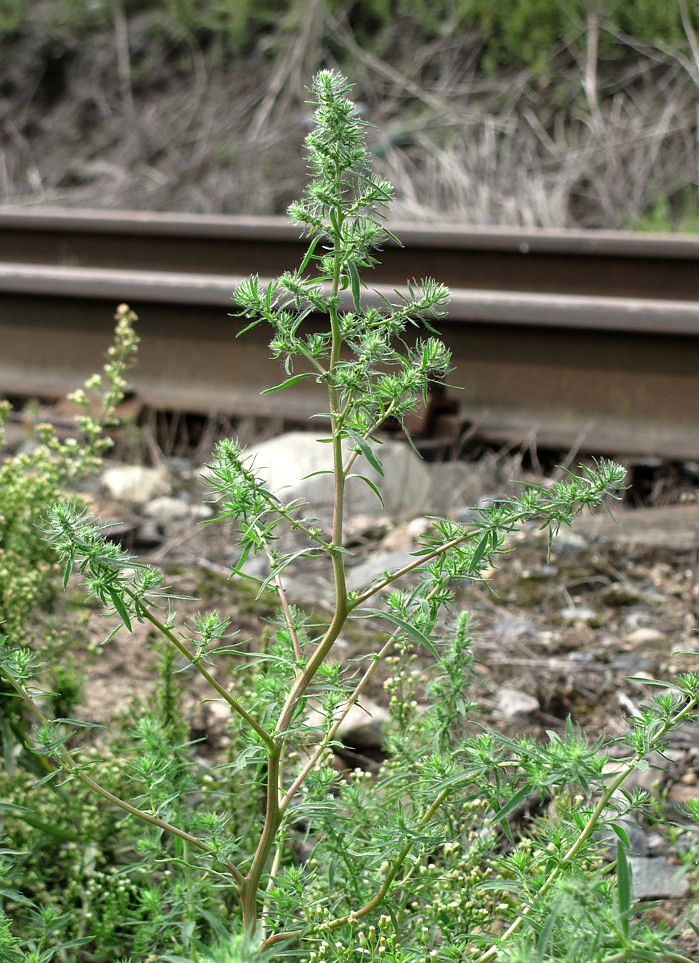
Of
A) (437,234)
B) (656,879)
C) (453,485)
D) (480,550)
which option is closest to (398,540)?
(453,485)

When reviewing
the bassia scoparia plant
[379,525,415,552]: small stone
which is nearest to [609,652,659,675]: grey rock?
[379,525,415,552]: small stone

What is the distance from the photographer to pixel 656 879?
2061 mm

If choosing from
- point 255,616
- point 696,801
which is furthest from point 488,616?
point 696,801

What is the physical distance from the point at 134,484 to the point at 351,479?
2.81ft

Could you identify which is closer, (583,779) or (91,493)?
(583,779)

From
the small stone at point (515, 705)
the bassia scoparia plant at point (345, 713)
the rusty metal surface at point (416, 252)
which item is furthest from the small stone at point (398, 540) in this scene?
the rusty metal surface at point (416, 252)

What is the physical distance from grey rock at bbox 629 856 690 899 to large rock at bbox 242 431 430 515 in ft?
6.31

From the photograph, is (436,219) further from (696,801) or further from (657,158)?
(696,801)

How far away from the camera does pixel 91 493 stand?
13.2 feet

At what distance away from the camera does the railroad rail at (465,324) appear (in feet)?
13.9

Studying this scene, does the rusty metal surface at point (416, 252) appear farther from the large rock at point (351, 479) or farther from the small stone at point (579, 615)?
the small stone at point (579, 615)

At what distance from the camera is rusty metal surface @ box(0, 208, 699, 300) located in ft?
18.8

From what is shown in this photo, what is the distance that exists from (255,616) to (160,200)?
22.9 ft

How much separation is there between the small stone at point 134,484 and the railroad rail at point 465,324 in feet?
2.19
